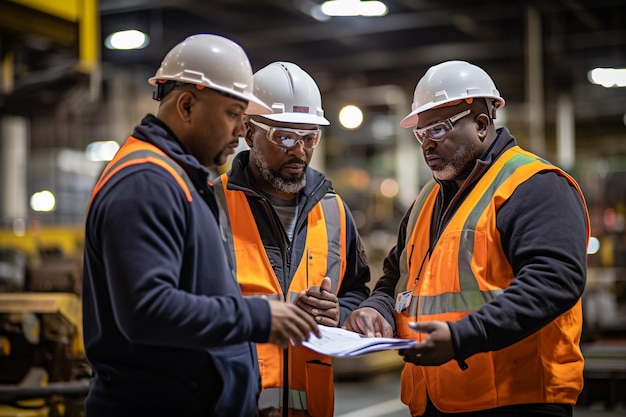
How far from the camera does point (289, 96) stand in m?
3.68

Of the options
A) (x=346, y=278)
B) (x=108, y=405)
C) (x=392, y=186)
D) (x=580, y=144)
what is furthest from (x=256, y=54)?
(x=108, y=405)

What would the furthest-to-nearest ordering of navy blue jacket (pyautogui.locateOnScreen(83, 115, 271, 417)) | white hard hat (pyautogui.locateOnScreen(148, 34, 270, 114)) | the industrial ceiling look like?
the industrial ceiling
white hard hat (pyautogui.locateOnScreen(148, 34, 270, 114))
navy blue jacket (pyautogui.locateOnScreen(83, 115, 271, 417))

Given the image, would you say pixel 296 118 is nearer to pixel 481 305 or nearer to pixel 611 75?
pixel 481 305

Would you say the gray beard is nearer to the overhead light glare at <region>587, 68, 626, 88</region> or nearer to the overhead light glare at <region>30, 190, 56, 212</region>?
the overhead light glare at <region>30, 190, 56, 212</region>

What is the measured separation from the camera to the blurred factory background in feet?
27.2

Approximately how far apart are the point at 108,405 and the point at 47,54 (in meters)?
18.3

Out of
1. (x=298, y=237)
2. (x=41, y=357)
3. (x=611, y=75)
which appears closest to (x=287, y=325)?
(x=298, y=237)

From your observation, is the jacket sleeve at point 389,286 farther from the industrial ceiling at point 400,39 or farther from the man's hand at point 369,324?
the industrial ceiling at point 400,39

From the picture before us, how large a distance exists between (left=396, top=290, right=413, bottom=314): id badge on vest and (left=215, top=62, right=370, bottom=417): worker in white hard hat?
0.81 feet

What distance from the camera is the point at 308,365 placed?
3377 millimetres

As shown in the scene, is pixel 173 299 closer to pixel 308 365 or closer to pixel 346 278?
pixel 308 365

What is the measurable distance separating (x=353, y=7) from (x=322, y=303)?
371 inches

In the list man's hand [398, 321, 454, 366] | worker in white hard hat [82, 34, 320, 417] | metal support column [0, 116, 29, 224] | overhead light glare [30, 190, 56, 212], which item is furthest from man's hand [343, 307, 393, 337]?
overhead light glare [30, 190, 56, 212]

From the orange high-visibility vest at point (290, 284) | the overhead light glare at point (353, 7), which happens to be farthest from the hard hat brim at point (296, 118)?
the overhead light glare at point (353, 7)
